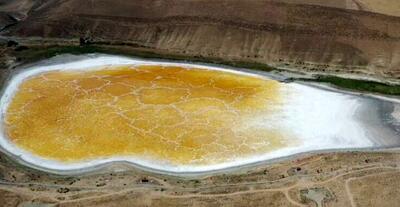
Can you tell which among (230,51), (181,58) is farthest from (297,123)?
(181,58)

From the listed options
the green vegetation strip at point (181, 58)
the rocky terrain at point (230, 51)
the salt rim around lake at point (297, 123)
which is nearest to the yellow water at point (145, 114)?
the salt rim around lake at point (297, 123)

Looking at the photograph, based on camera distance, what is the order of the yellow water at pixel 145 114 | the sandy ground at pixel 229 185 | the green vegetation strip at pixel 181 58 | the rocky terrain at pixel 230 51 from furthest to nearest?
the green vegetation strip at pixel 181 58
the yellow water at pixel 145 114
the rocky terrain at pixel 230 51
the sandy ground at pixel 229 185

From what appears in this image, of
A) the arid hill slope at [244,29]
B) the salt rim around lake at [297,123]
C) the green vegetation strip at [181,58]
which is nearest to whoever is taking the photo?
the salt rim around lake at [297,123]

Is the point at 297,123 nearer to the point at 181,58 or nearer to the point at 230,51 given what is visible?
the point at 230,51

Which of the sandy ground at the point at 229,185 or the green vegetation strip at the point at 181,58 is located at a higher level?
the green vegetation strip at the point at 181,58

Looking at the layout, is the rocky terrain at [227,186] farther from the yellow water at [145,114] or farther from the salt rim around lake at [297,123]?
the yellow water at [145,114]

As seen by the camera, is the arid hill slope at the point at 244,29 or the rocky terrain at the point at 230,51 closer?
the rocky terrain at the point at 230,51

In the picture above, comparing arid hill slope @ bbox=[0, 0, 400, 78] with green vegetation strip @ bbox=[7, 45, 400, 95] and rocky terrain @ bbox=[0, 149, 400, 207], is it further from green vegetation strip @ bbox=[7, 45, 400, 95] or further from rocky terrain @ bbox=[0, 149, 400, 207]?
rocky terrain @ bbox=[0, 149, 400, 207]
